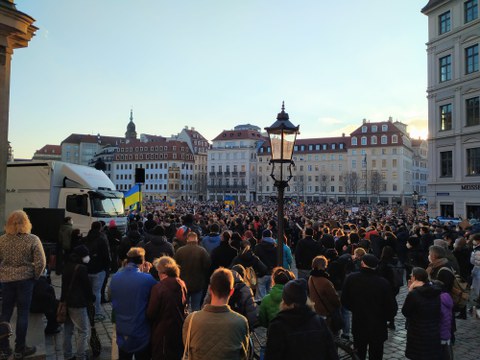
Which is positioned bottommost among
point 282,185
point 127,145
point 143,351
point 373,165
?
point 143,351

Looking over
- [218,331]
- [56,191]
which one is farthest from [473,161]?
[218,331]

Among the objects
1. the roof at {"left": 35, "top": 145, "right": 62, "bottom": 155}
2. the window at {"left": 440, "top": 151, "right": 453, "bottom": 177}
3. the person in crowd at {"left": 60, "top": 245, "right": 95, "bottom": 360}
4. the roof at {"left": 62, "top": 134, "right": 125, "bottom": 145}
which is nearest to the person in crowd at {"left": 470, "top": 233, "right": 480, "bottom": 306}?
the person in crowd at {"left": 60, "top": 245, "right": 95, "bottom": 360}

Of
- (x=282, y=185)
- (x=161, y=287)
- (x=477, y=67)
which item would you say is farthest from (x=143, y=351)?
(x=477, y=67)

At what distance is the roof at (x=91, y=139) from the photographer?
13975cm

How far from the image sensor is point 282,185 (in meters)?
7.80

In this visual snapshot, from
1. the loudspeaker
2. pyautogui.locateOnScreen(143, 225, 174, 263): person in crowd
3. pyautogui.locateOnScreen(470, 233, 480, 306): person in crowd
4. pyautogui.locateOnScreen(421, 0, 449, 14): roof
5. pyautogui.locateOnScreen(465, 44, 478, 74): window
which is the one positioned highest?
pyautogui.locateOnScreen(421, 0, 449, 14): roof

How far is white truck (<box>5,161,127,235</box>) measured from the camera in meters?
17.0

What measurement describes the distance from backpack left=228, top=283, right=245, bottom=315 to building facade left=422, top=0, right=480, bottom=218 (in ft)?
91.4

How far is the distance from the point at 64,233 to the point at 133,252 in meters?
7.64

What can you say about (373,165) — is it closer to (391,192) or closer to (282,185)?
(391,192)

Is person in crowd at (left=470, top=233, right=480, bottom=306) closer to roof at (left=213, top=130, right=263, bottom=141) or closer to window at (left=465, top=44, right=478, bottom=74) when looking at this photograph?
window at (left=465, top=44, right=478, bottom=74)

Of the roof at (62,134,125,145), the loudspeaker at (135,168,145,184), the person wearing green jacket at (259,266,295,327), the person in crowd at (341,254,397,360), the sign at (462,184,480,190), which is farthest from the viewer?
the roof at (62,134,125,145)

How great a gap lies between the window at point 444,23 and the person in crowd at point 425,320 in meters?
31.6

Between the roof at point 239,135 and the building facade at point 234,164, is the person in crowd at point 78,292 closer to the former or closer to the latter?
the building facade at point 234,164
